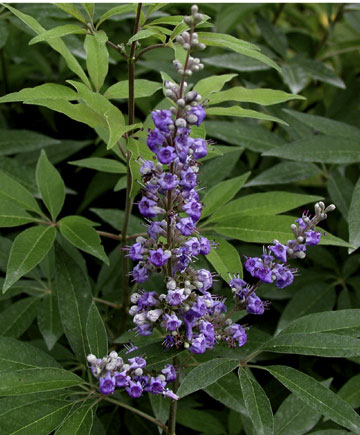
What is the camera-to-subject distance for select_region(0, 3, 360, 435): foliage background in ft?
6.63

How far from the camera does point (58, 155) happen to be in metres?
2.66

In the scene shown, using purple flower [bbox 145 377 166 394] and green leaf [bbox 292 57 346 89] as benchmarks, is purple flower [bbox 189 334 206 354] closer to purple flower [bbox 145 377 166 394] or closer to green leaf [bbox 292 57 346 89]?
purple flower [bbox 145 377 166 394]

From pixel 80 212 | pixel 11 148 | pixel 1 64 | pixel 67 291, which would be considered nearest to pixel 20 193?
pixel 67 291

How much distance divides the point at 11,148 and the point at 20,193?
542mm

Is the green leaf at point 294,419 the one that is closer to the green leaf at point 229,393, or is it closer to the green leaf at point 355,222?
the green leaf at point 229,393

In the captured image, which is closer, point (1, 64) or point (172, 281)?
point (172, 281)

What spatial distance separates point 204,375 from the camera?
1.43 m

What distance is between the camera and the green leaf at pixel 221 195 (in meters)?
2.01

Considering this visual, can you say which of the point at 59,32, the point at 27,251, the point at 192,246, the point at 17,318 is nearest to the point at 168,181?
the point at 192,246

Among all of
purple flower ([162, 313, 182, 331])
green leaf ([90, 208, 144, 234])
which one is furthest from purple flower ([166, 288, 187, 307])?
green leaf ([90, 208, 144, 234])

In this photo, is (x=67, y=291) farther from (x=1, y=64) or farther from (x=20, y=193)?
(x=1, y=64)

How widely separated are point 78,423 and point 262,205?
0.88 metres

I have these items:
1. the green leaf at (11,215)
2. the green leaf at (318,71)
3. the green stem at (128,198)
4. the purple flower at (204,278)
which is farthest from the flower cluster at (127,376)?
the green leaf at (318,71)

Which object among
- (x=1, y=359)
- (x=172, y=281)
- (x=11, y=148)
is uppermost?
(x=172, y=281)
